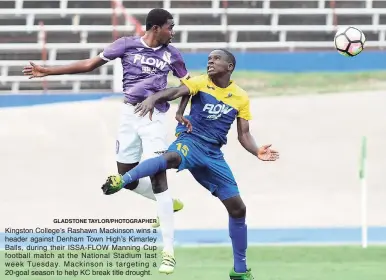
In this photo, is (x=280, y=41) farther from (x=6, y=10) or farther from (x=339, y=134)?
(x=6, y=10)

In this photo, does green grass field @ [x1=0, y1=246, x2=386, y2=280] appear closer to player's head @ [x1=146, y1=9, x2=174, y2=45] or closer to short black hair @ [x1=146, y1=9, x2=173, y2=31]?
player's head @ [x1=146, y1=9, x2=174, y2=45]

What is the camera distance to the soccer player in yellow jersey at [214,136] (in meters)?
8.04

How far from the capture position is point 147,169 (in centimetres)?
784

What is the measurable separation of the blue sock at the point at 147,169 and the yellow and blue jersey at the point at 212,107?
0.46 m

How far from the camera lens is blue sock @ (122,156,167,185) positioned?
778 cm

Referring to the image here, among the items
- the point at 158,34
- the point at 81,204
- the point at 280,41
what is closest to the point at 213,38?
the point at 280,41

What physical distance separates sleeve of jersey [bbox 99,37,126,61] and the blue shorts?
3.36 ft

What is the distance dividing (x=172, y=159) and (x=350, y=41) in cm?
274

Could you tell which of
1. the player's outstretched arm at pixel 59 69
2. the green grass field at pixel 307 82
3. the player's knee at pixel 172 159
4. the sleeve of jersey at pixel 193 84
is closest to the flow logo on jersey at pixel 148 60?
the player's outstretched arm at pixel 59 69

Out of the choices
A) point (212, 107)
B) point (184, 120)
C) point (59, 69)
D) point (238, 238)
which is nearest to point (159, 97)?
point (184, 120)

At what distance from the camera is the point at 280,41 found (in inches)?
814

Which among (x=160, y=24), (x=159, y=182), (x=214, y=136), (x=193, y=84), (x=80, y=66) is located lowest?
(x=159, y=182)

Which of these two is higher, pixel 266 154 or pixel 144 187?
pixel 266 154

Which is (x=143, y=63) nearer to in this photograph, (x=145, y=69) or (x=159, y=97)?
(x=145, y=69)
